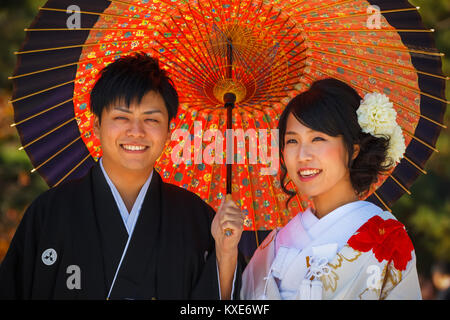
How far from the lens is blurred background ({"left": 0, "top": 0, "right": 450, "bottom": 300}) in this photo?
8312 millimetres

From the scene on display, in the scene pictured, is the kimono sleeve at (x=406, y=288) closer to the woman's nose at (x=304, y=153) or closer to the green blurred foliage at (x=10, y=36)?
the woman's nose at (x=304, y=153)

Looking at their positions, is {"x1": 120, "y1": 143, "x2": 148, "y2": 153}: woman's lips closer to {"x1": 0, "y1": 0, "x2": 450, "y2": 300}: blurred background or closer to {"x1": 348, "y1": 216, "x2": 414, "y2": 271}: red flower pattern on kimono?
{"x1": 348, "y1": 216, "x2": 414, "y2": 271}: red flower pattern on kimono

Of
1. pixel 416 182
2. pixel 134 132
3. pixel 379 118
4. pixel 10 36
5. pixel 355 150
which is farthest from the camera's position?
pixel 416 182

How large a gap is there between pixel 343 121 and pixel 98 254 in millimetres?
1480

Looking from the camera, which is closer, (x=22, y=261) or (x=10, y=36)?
(x=22, y=261)

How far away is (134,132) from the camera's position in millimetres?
2662

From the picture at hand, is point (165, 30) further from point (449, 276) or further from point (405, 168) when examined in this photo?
point (449, 276)

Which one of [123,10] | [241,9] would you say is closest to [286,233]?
[241,9]

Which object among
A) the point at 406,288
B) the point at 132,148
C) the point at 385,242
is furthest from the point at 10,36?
→ the point at 406,288

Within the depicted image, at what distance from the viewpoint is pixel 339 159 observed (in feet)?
9.14

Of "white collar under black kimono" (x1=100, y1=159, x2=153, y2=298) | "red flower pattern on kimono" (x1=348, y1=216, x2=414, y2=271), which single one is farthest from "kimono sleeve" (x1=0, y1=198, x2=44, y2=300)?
"red flower pattern on kimono" (x1=348, y1=216, x2=414, y2=271)

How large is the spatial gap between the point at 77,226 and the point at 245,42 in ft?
4.56

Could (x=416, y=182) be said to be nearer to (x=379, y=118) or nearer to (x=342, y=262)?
(x=379, y=118)

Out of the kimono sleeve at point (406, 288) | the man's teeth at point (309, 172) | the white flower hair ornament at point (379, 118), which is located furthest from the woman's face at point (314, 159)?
the kimono sleeve at point (406, 288)
